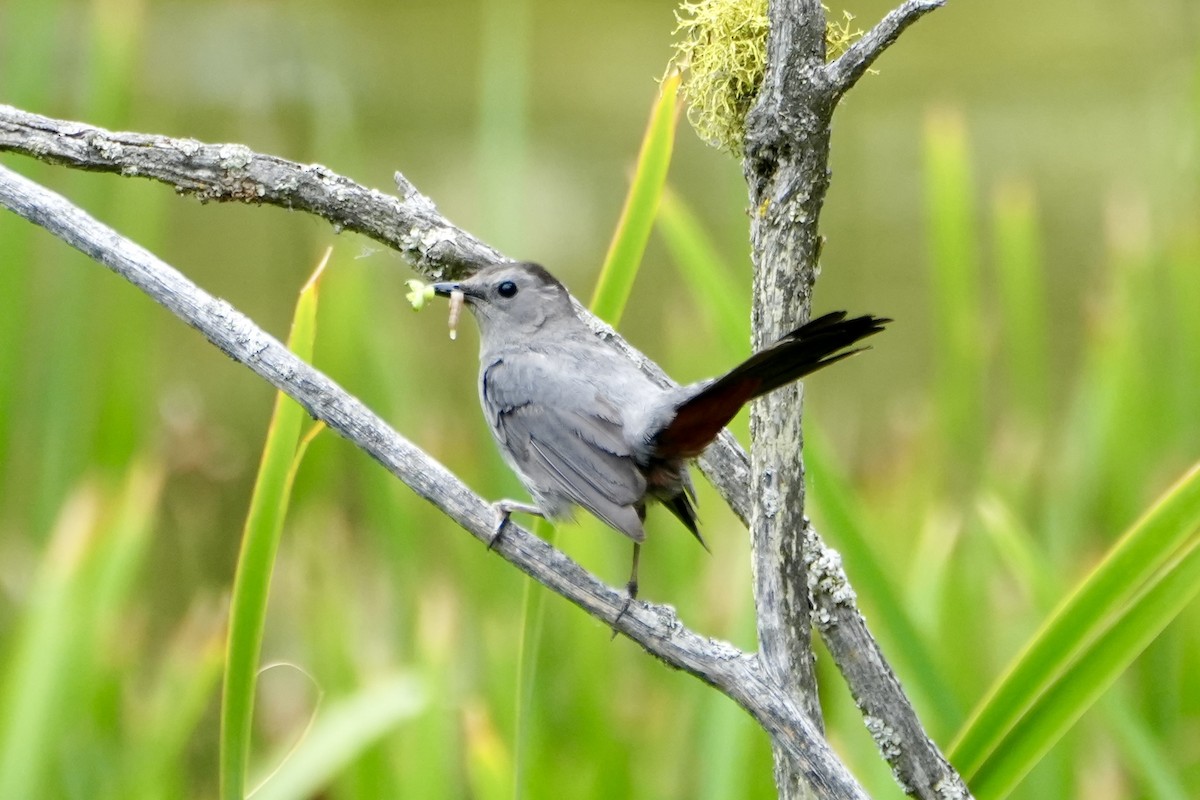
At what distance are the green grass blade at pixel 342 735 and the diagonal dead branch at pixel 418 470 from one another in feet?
2.38

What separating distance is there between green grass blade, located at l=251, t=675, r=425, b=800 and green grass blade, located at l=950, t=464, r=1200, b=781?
0.96 metres

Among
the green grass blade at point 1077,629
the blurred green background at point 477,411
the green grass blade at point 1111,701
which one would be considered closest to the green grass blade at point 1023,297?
A: the blurred green background at point 477,411

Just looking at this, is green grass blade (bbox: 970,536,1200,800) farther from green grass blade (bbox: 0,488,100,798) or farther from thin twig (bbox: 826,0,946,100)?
green grass blade (bbox: 0,488,100,798)

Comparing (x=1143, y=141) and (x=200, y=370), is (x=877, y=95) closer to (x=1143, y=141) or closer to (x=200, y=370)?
(x=1143, y=141)

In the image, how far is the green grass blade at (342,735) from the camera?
1.69m

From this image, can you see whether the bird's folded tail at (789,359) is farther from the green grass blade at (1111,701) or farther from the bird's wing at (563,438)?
the green grass blade at (1111,701)

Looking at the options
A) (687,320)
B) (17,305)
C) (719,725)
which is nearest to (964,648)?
(719,725)

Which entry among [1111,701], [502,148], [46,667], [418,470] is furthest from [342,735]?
[502,148]

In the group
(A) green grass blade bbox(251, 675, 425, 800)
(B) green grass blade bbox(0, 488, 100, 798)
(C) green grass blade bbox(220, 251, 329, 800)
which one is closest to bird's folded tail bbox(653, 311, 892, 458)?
(C) green grass blade bbox(220, 251, 329, 800)

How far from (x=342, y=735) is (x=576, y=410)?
1.96 feet

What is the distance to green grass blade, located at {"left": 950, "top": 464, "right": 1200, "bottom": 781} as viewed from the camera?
3.40 feet

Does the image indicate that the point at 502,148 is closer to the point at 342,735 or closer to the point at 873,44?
the point at 342,735

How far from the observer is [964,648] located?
2.30 metres

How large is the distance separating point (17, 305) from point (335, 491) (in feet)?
3.57
